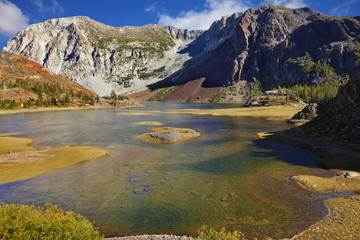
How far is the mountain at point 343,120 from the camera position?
110 ft

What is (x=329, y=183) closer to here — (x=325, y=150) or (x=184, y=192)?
(x=184, y=192)

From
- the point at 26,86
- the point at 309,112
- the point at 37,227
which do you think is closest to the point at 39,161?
the point at 37,227

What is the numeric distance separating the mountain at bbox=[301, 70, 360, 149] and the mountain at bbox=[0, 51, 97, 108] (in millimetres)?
161134

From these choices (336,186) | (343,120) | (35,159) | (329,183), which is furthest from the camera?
(343,120)

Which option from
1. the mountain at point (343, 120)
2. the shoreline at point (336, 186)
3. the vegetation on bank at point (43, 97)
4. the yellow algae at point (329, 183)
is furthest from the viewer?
the vegetation on bank at point (43, 97)

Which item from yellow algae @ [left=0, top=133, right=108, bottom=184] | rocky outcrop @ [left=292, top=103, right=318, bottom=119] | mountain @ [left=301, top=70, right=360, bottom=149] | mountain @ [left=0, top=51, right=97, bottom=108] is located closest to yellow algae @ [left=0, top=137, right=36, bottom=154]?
yellow algae @ [left=0, top=133, right=108, bottom=184]

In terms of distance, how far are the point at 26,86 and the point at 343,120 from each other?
193385mm

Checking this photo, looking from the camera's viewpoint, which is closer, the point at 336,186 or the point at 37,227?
the point at 37,227

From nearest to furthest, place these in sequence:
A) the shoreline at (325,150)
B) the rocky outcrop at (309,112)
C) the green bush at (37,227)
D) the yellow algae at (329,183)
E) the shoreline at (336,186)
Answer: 1. the green bush at (37,227)
2. the shoreline at (336,186)
3. the yellow algae at (329,183)
4. the shoreline at (325,150)
5. the rocky outcrop at (309,112)

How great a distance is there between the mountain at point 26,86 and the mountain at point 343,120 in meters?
161

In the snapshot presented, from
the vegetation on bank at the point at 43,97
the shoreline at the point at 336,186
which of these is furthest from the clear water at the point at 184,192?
the vegetation on bank at the point at 43,97

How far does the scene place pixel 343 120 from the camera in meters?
37.0

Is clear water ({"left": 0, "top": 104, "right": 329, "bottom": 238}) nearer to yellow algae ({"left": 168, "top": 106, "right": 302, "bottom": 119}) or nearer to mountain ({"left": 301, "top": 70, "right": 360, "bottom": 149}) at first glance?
mountain ({"left": 301, "top": 70, "right": 360, "bottom": 149})

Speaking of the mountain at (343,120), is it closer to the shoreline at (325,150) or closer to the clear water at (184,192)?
the shoreline at (325,150)
